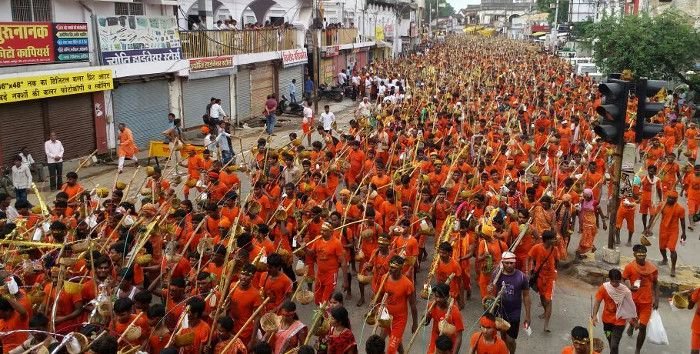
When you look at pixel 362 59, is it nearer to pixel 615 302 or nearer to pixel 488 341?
pixel 615 302

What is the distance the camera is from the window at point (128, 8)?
59.9 feet

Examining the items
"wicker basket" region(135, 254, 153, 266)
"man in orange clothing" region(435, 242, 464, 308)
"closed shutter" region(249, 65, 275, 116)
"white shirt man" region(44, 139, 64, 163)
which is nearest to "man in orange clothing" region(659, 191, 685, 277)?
"man in orange clothing" region(435, 242, 464, 308)

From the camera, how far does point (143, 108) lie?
62.9 ft

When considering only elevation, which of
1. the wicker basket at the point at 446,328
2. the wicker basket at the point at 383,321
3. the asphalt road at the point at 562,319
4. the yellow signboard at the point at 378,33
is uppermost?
the yellow signboard at the point at 378,33

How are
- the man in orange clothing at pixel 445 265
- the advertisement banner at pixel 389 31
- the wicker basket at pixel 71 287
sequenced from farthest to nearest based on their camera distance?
the advertisement banner at pixel 389 31 → the man in orange clothing at pixel 445 265 → the wicker basket at pixel 71 287

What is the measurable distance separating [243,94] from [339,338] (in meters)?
20.2

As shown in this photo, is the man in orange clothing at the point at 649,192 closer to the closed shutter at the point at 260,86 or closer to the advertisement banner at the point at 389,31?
the closed shutter at the point at 260,86

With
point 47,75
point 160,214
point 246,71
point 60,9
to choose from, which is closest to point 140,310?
point 160,214

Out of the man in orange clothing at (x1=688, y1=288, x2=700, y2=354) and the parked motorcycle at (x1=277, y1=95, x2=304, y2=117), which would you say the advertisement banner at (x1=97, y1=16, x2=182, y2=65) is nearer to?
the parked motorcycle at (x1=277, y1=95, x2=304, y2=117)

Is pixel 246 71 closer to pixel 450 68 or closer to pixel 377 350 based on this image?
pixel 450 68

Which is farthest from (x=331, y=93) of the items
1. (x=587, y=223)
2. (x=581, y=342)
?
(x=581, y=342)

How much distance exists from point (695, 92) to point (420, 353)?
708 inches

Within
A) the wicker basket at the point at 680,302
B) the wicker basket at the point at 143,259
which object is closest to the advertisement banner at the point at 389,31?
the wicker basket at the point at 143,259

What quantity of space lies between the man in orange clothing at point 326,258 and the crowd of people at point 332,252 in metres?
0.02
